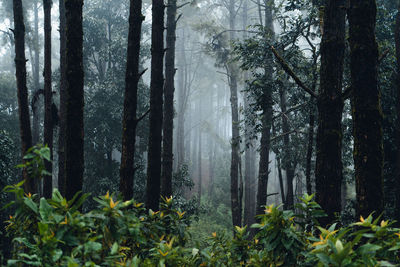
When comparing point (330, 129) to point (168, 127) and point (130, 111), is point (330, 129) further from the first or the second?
point (168, 127)

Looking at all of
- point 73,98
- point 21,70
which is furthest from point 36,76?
point 73,98

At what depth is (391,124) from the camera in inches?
488

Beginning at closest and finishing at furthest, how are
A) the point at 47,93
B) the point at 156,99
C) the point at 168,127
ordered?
the point at 156,99, the point at 168,127, the point at 47,93

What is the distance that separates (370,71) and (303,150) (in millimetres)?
9919

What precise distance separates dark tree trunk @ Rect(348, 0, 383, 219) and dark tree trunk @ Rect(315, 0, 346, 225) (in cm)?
158

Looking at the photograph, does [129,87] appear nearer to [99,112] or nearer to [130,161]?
[130,161]

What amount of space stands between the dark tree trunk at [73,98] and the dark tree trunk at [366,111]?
3989 millimetres

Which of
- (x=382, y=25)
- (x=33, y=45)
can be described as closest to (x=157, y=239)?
(x=382, y=25)

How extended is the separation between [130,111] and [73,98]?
221 centimetres

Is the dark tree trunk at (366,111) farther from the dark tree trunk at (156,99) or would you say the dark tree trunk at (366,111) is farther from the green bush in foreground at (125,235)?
the dark tree trunk at (156,99)

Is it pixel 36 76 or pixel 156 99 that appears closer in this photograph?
pixel 156 99

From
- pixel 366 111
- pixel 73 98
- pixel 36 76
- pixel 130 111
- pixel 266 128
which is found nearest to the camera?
pixel 366 111

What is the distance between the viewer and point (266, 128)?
14445 millimetres

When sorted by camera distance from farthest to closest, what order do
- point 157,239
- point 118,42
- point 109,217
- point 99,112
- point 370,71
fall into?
point 118,42
point 99,112
point 370,71
point 157,239
point 109,217
